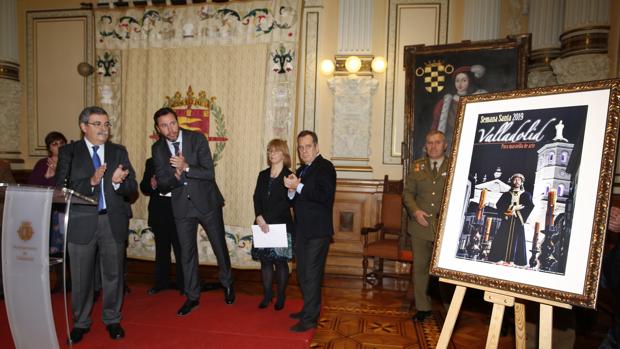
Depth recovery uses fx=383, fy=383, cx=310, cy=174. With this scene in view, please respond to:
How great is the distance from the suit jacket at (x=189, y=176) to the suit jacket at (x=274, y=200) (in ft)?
1.39

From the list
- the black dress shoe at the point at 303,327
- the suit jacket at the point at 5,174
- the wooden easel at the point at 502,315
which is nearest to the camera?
the wooden easel at the point at 502,315

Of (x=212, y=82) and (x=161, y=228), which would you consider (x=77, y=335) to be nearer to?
(x=161, y=228)

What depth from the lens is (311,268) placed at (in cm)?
286

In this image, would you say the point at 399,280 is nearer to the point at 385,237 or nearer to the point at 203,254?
the point at 385,237

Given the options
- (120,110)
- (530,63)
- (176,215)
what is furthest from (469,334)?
(120,110)

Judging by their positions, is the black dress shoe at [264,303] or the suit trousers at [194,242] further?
the black dress shoe at [264,303]

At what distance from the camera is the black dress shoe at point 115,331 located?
2814mm

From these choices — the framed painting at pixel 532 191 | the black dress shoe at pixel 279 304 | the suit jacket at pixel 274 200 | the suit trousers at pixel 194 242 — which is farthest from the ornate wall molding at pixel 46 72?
the framed painting at pixel 532 191

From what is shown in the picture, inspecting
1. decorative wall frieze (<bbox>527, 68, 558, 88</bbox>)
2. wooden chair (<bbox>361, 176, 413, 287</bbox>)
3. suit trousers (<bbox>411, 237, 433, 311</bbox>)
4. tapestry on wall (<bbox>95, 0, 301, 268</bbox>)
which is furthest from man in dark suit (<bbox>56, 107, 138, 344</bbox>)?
decorative wall frieze (<bbox>527, 68, 558, 88</bbox>)

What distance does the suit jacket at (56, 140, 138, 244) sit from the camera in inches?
101

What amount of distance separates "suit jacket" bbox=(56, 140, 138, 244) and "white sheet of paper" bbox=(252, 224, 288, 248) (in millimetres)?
1038

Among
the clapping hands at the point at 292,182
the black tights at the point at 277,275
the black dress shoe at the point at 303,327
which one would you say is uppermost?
the clapping hands at the point at 292,182

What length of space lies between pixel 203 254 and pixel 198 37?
2800 millimetres

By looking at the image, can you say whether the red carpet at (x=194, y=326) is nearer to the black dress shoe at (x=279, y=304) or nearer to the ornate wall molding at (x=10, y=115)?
the black dress shoe at (x=279, y=304)
